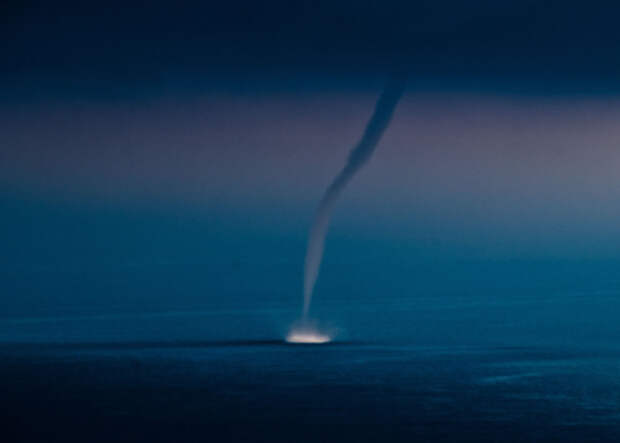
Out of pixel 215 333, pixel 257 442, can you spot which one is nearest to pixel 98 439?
pixel 257 442

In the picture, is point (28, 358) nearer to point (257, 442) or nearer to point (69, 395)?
point (69, 395)

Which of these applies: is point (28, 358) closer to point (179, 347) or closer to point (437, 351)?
point (179, 347)

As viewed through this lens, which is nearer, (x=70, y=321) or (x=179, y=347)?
(x=179, y=347)

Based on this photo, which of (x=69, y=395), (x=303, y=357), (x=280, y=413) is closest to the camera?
(x=280, y=413)

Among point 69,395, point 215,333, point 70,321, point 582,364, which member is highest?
point 70,321

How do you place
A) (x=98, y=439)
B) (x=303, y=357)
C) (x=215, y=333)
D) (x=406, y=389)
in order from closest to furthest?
(x=98, y=439) → (x=406, y=389) → (x=303, y=357) → (x=215, y=333)

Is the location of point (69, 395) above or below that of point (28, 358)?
below
